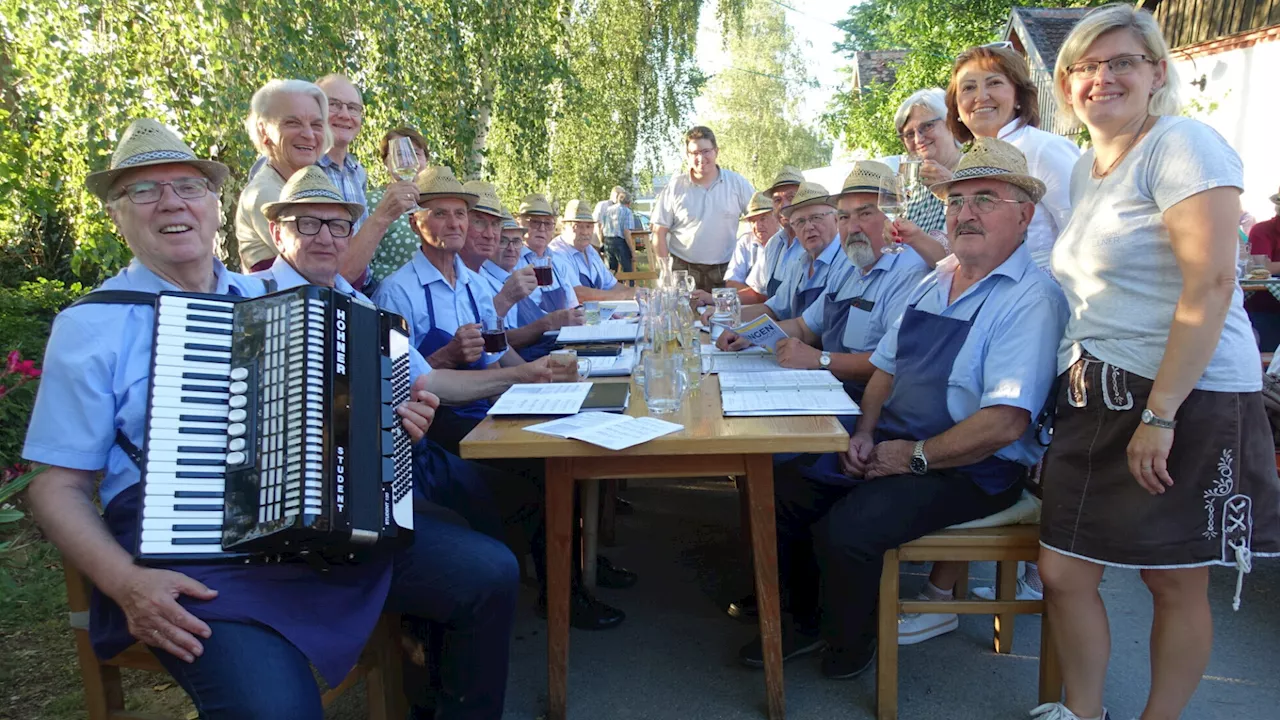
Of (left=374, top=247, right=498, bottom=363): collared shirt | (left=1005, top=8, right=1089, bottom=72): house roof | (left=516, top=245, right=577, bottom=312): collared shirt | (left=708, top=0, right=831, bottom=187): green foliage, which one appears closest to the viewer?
(left=374, top=247, right=498, bottom=363): collared shirt

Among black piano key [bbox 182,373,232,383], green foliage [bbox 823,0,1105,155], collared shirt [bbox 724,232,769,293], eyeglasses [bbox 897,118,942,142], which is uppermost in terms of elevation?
green foliage [bbox 823,0,1105,155]

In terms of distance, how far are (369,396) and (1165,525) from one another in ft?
6.38

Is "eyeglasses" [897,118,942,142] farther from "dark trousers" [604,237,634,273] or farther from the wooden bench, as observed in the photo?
"dark trousers" [604,237,634,273]

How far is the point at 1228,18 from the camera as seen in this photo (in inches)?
419

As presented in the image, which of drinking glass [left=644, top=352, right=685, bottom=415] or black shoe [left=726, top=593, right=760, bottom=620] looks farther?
black shoe [left=726, top=593, right=760, bottom=620]

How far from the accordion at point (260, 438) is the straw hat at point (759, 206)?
4.81 meters

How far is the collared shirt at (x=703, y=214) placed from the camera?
23.7ft

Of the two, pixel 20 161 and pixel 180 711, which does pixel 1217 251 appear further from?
pixel 20 161

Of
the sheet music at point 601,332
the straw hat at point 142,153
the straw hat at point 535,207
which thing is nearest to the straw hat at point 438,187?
the sheet music at point 601,332

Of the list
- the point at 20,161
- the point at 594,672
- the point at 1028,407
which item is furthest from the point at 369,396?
the point at 20,161

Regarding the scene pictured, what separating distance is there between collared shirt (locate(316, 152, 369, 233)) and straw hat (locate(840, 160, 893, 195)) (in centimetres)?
213

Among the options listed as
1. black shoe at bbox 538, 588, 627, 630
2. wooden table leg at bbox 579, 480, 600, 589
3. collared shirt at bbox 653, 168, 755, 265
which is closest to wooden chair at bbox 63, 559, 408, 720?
black shoe at bbox 538, 588, 627, 630

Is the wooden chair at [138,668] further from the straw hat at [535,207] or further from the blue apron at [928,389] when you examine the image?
the straw hat at [535,207]

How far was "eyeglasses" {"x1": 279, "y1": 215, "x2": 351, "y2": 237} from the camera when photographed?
2.61m
